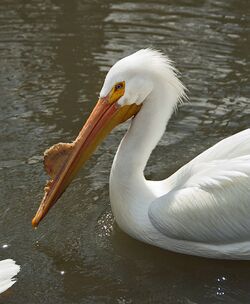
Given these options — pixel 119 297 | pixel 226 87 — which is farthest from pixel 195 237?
pixel 226 87

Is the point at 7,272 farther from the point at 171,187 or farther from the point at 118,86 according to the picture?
the point at 118,86

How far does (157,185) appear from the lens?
479 centimetres

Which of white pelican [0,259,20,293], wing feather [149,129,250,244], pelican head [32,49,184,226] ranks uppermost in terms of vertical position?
pelican head [32,49,184,226]

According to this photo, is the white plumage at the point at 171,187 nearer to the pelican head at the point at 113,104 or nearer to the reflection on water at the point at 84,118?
the pelican head at the point at 113,104

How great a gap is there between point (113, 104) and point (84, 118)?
1.82 m

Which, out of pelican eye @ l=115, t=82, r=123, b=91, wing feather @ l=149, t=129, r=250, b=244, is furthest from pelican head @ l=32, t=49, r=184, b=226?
wing feather @ l=149, t=129, r=250, b=244

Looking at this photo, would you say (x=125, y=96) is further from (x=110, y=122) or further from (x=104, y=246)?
(x=104, y=246)

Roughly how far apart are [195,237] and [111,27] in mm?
4002

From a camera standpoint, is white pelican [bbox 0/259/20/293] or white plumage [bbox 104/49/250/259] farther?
white plumage [bbox 104/49/250/259]

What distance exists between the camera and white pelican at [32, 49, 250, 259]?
4418 millimetres

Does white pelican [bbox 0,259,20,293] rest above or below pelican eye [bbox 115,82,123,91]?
below

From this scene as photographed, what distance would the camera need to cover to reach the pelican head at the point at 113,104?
448cm

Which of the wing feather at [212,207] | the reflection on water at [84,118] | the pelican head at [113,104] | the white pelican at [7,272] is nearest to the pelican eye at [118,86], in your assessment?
the pelican head at [113,104]

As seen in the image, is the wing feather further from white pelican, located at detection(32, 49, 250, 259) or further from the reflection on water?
the reflection on water
